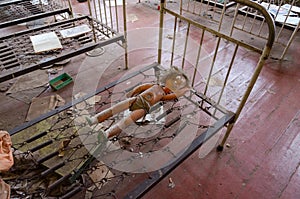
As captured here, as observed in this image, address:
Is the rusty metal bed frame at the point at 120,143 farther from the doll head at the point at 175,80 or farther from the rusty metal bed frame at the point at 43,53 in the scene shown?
the rusty metal bed frame at the point at 43,53

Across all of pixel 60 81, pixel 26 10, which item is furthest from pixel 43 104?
pixel 26 10

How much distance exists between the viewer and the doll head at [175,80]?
4.95 ft

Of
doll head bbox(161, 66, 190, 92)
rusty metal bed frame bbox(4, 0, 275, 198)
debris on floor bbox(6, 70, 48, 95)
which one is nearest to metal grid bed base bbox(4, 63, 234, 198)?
rusty metal bed frame bbox(4, 0, 275, 198)

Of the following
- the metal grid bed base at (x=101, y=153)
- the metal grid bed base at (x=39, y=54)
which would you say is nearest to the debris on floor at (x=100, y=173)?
the metal grid bed base at (x=101, y=153)

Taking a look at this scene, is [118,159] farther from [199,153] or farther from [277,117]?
[277,117]

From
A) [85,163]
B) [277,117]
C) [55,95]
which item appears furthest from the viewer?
[55,95]

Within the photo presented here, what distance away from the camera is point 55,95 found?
1.91 metres

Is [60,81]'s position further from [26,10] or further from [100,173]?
[26,10]

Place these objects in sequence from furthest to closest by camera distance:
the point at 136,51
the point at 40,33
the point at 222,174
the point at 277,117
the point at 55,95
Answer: the point at 136,51 < the point at 40,33 < the point at 55,95 < the point at 277,117 < the point at 222,174

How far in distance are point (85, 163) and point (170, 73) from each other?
76 centimetres

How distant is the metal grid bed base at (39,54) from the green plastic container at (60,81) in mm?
192

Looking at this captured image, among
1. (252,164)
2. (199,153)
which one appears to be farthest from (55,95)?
(252,164)

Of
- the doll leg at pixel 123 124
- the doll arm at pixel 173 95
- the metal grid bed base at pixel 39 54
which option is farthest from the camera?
the metal grid bed base at pixel 39 54

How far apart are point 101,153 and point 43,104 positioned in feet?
2.62
